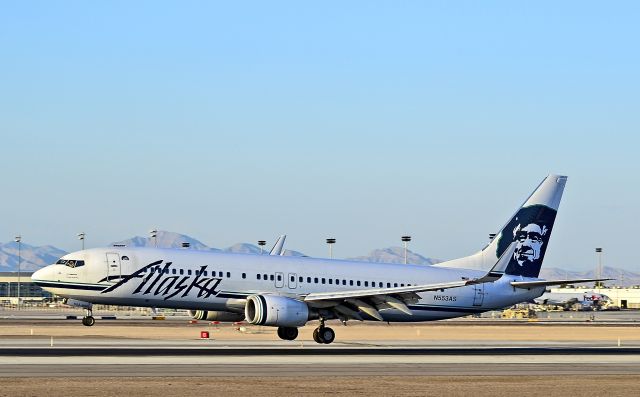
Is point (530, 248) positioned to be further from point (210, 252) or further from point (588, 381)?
point (588, 381)

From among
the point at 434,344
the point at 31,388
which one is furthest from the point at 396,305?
the point at 31,388

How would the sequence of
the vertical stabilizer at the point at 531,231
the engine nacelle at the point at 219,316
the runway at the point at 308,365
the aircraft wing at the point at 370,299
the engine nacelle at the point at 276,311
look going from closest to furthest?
1. the runway at the point at 308,365
2. the engine nacelle at the point at 276,311
3. the aircraft wing at the point at 370,299
4. the engine nacelle at the point at 219,316
5. the vertical stabilizer at the point at 531,231

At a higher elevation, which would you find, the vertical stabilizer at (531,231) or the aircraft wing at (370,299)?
the vertical stabilizer at (531,231)

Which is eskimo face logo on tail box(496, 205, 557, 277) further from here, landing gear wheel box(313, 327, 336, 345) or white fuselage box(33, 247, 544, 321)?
landing gear wheel box(313, 327, 336, 345)

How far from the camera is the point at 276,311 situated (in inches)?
2132

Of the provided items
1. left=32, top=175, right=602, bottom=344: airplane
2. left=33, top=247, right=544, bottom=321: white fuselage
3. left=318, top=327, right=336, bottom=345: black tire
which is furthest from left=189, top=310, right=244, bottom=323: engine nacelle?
left=318, top=327, right=336, bottom=345: black tire

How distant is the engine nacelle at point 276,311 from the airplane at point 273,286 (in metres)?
0.05

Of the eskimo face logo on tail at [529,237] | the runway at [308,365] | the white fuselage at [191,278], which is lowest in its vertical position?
the runway at [308,365]

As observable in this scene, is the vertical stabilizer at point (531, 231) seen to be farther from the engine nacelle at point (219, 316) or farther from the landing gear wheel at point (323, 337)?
the engine nacelle at point (219, 316)

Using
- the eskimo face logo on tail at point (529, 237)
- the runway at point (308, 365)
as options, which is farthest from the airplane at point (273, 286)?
the runway at point (308, 365)

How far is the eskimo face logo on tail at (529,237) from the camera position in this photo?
63.5 metres

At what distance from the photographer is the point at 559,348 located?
54.3 m

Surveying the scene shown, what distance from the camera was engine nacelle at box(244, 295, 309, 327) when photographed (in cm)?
5412

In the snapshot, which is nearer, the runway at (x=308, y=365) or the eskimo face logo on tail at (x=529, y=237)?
the runway at (x=308, y=365)
